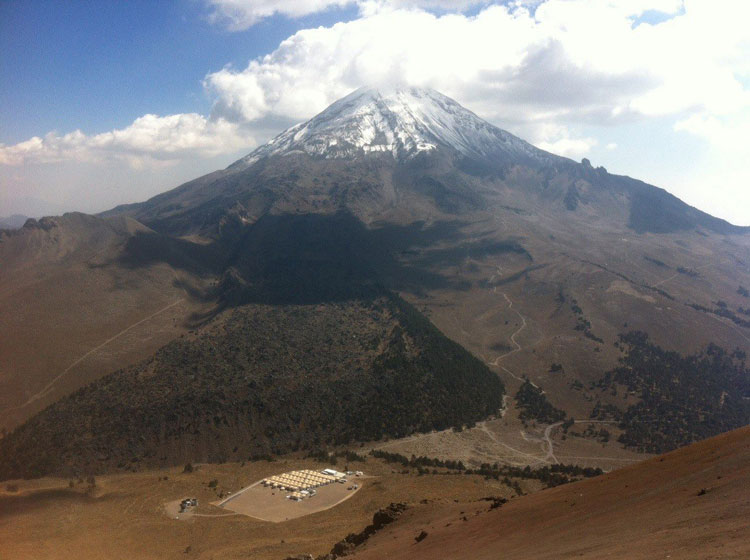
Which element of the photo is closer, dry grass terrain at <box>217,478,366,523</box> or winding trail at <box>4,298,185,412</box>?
dry grass terrain at <box>217,478,366,523</box>

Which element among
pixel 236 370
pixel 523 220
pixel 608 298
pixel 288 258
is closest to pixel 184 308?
pixel 288 258

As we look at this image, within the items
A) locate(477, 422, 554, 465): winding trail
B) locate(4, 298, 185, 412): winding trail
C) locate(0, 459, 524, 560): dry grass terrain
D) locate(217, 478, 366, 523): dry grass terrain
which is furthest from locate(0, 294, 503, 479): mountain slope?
locate(217, 478, 366, 523): dry grass terrain

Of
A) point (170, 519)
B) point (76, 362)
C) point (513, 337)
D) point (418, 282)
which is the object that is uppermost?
point (418, 282)

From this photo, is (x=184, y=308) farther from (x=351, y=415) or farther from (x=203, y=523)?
(x=203, y=523)

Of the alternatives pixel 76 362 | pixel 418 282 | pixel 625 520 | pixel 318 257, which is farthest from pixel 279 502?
pixel 318 257

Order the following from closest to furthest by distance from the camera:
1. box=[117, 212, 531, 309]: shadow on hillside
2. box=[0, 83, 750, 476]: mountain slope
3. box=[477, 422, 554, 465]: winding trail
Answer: box=[477, 422, 554, 465]: winding trail, box=[0, 83, 750, 476]: mountain slope, box=[117, 212, 531, 309]: shadow on hillside

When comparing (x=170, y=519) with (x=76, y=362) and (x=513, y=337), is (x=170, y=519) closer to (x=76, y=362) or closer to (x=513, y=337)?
(x=76, y=362)

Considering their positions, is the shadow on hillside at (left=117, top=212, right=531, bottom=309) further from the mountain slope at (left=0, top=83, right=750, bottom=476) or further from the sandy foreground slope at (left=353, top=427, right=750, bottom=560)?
the sandy foreground slope at (left=353, top=427, right=750, bottom=560)

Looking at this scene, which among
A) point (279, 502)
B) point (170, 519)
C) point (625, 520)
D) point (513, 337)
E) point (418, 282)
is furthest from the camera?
point (418, 282)

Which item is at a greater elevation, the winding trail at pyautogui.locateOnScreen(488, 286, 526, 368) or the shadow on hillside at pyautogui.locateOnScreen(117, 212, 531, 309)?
the shadow on hillside at pyautogui.locateOnScreen(117, 212, 531, 309)

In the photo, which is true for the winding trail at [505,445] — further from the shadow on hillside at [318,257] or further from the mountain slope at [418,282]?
the shadow on hillside at [318,257]

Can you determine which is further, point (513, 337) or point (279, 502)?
point (513, 337)
